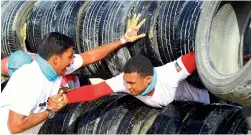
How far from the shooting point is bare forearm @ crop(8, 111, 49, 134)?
3.59 m

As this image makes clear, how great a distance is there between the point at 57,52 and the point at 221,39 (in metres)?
1.30

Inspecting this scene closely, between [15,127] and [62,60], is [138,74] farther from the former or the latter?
[15,127]

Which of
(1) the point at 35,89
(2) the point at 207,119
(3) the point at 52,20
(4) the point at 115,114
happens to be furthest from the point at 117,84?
(3) the point at 52,20

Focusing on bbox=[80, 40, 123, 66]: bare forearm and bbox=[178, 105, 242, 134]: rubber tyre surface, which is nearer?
bbox=[178, 105, 242, 134]: rubber tyre surface

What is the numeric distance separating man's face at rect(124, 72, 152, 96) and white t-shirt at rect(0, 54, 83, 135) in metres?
0.61

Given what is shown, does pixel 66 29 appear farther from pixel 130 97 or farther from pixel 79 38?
pixel 130 97

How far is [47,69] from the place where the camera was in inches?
148

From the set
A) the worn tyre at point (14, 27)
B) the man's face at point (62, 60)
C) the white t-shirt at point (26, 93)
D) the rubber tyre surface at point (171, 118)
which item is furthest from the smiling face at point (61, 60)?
the worn tyre at point (14, 27)

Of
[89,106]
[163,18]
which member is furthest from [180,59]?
[89,106]

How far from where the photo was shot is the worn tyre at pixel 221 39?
3.42 meters

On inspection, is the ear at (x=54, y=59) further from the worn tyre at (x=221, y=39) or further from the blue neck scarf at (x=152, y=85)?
the worn tyre at (x=221, y=39)

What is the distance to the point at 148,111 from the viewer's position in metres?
4.13

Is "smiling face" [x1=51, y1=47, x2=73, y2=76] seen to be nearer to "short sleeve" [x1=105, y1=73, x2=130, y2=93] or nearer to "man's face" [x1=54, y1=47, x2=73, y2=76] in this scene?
"man's face" [x1=54, y1=47, x2=73, y2=76]

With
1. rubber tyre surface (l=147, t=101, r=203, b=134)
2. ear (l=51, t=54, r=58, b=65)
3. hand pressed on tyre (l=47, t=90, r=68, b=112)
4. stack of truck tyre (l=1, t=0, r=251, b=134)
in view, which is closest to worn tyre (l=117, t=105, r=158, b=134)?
stack of truck tyre (l=1, t=0, r=251, b=134)
